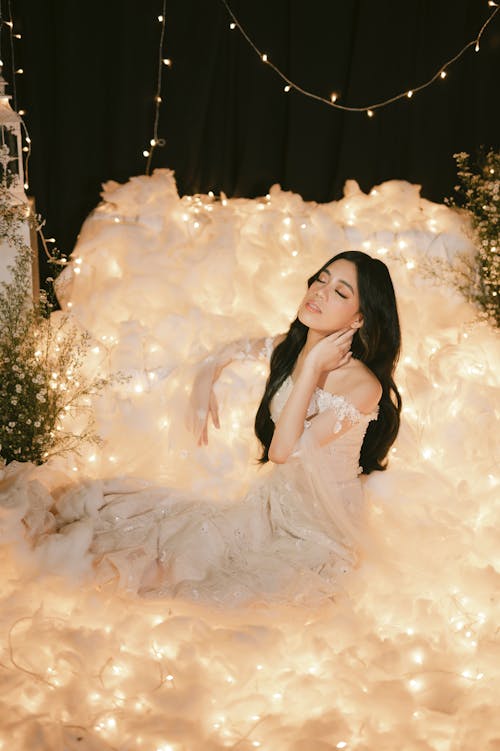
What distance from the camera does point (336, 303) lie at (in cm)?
295

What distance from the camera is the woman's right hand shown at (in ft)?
10.7

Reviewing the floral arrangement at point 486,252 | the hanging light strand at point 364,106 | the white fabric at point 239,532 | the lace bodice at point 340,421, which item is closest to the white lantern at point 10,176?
the white fabric at point 239,532

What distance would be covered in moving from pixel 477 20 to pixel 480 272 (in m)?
1.37

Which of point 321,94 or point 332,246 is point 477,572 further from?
point 321,94

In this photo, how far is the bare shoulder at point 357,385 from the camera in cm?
297

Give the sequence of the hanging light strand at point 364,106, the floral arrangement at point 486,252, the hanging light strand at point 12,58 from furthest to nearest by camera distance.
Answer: the hanging light strand at point 364,106, the floral arrangement at point 486,252, the hanging light strand at point 12,58

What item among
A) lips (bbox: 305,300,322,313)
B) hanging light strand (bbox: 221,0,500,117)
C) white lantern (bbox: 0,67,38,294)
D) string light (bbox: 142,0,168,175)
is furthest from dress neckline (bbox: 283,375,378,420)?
hanging light strand (bbox: 221,0,500,117)

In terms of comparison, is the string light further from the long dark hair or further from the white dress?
the white dress

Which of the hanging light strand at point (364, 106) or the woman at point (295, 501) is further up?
the hanging light strand at point (364, 106)

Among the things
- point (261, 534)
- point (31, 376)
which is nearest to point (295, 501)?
point (261, 534)

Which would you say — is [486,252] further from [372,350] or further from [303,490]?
[303,490]

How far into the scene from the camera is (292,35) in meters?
4.34

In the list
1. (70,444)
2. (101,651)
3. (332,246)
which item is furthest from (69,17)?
(101,651)

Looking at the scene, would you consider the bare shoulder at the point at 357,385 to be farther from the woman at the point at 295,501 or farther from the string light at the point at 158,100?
the string light at the point at 158,100
